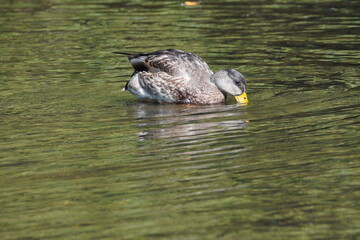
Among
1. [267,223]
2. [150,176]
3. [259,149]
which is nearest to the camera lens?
[267,223]

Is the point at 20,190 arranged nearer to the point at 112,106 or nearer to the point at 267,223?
the point at 267,223

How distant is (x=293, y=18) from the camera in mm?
14898

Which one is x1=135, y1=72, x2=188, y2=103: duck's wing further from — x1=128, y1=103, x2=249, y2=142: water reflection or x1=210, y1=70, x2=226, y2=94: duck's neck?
x1=210, y1=70, x2=226, y2=94: duck's neck

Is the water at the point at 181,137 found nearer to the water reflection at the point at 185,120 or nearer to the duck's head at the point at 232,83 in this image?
the water reflection at the point at 185,120

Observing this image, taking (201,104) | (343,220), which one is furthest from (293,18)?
(343,220)

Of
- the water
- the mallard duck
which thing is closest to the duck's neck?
the mallard duck

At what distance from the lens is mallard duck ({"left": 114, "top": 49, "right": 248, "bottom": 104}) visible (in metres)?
9.76

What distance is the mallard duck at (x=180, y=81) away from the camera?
9.76m

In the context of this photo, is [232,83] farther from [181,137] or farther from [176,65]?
[181,137]

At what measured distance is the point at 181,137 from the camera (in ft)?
25.0

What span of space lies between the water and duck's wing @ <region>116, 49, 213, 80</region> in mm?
479

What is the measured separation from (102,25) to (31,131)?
6891 millimetres

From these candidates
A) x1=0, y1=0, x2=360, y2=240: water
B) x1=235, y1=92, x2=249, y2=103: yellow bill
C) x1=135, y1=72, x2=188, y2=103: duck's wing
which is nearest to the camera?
x1=0, y1=0, x2=360, y2=240: water

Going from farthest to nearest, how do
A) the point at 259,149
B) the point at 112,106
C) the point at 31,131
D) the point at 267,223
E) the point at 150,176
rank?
the point at 112,106 → the point at 31,131 → the point at 259,149 → the point at 150,176 → the point at 267,223
